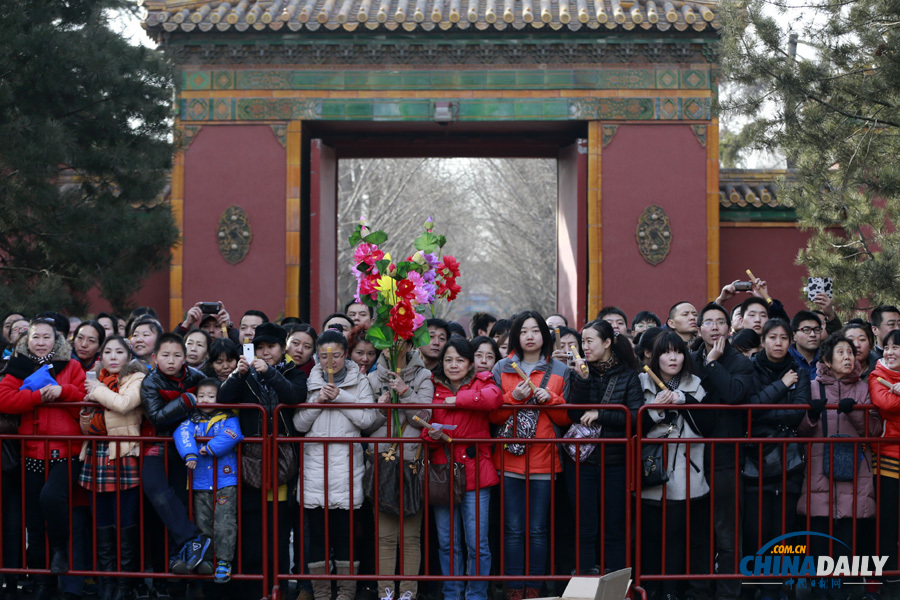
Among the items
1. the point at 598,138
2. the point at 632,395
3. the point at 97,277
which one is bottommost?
the point at 632,395

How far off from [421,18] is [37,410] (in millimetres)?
7722

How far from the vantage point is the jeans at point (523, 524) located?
5672 millimetres

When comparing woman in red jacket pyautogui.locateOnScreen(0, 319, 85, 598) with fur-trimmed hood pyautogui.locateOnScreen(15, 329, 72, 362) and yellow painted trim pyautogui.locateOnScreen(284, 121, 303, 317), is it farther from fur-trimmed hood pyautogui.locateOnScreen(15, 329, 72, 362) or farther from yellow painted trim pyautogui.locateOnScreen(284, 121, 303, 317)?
yellow painted trim pyautogui.locateOnScreen(284, 121, 303, 317)

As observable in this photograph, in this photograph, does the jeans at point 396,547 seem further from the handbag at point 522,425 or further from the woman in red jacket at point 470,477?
the handbag at point 522,425

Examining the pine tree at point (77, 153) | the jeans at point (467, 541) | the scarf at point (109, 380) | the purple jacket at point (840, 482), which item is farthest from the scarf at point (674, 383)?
the pine tree at point (77, 153)

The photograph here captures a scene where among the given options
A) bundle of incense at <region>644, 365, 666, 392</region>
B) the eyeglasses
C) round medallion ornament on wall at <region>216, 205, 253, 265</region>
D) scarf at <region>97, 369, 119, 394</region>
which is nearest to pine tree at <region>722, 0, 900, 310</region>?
the eyeglasses

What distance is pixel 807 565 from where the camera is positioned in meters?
5.58

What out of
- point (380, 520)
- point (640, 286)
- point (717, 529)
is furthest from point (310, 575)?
point (640, 286)

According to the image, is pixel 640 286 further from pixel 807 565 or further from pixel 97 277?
pixel 807 565

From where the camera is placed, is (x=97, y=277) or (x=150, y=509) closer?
(x=150, y=509)

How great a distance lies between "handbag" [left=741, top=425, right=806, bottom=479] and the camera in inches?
223

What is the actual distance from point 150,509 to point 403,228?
2365 cm

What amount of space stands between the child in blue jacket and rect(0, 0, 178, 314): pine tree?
408cm

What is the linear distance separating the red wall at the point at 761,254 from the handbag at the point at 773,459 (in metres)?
7.89
